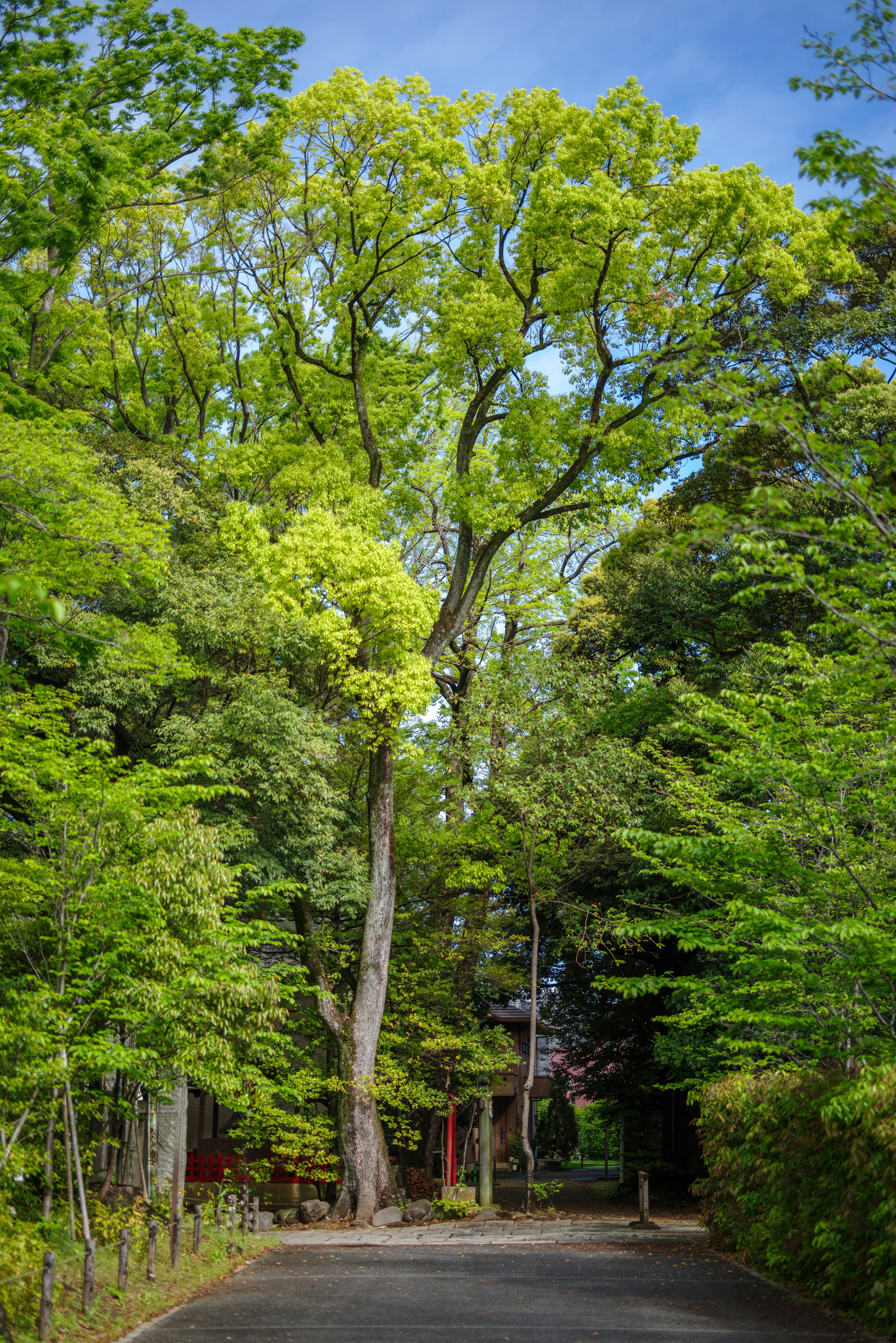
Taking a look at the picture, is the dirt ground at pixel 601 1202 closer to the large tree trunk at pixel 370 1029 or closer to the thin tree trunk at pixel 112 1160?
the large tree trunk at pixel 370 1029

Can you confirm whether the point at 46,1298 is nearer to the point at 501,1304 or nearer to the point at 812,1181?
the point at 501,1304

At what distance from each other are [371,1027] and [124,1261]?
9216 millimetres

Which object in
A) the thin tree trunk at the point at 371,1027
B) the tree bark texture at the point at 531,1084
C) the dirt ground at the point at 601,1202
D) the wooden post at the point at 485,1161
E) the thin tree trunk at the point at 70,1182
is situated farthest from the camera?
the dirt ground at the point at 601,1202

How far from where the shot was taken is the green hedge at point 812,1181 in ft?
25.6

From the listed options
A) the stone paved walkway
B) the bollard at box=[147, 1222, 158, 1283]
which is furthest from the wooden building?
the bollard at box=[147, 1222, 158, 1283]

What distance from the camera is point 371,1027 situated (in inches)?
720

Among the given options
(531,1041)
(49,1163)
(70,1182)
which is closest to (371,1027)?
(531,1041)

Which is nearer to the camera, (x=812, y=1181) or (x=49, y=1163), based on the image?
(x=812, y=1181)

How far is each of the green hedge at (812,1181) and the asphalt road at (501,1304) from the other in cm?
32

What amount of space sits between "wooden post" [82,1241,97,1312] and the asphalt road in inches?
18.3

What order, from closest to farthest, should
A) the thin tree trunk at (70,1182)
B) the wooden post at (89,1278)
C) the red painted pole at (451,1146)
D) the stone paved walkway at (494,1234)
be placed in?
the wooden post at (89,1278) → the thin tree trunk at (70,1182) → the stone paved walkway at (494,1234) → the red painted pole at (451,1146)

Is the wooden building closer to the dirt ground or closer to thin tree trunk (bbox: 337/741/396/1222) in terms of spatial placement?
the dirt ground

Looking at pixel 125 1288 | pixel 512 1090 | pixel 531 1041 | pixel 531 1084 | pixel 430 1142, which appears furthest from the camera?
pixel 512 1090

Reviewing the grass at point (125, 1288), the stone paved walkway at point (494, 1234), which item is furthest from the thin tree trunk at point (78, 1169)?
the stone paved walkway at point (494, 1234)
